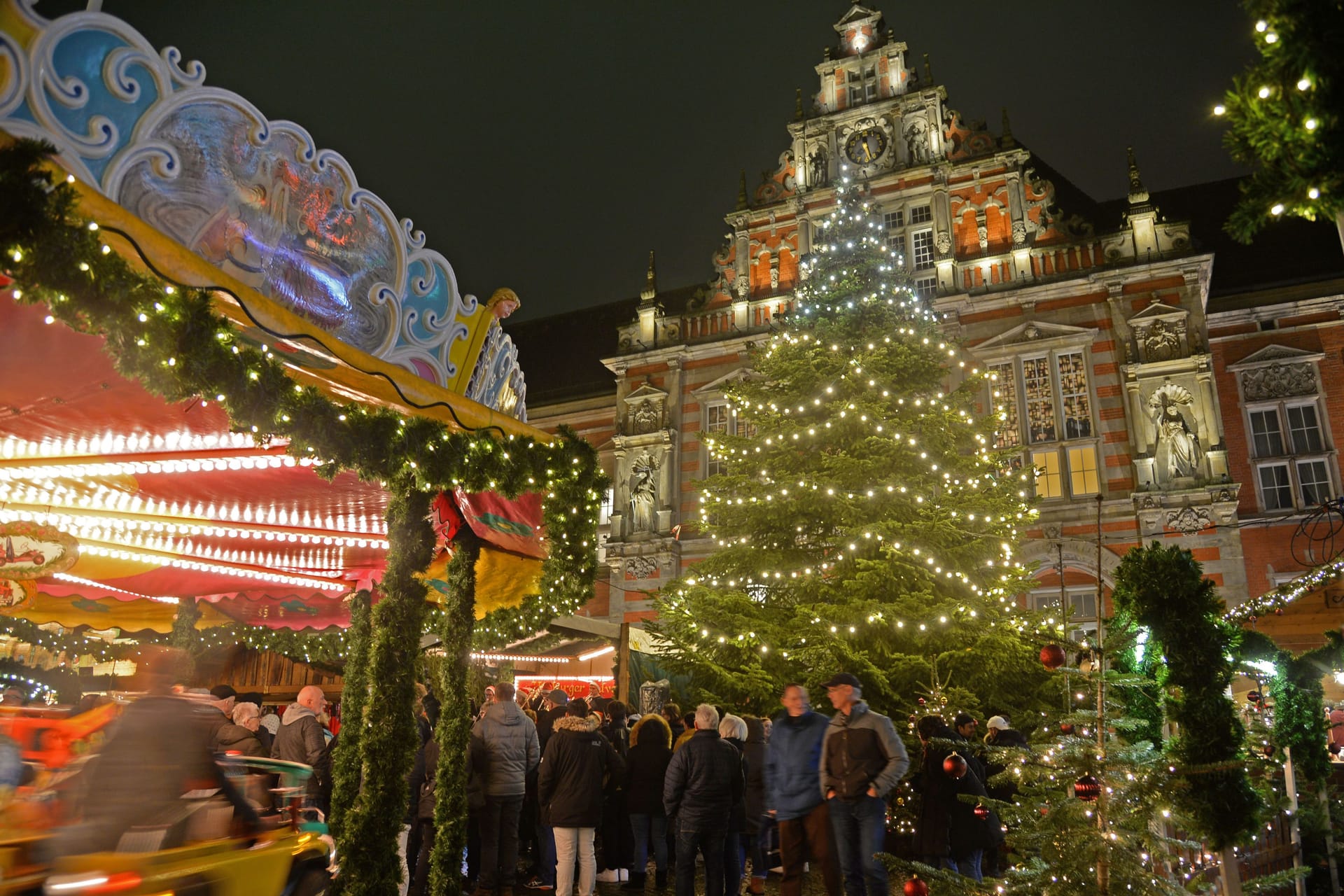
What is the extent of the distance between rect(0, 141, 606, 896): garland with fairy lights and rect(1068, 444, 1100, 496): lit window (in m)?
13.7

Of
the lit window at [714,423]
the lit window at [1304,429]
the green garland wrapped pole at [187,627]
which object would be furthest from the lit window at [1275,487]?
the green garland wrapped pole at [187,627]

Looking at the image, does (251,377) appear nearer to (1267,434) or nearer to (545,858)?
(545,858)

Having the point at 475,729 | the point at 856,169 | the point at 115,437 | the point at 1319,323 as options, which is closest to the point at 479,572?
the point at 475,729

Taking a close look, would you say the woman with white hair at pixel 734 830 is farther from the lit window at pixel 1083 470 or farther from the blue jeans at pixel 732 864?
the lit window at pixel 1083 470

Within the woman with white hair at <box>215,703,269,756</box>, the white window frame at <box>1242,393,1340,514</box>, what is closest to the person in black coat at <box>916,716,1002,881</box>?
the woman with white hair at <box>215,703,269,756</box>

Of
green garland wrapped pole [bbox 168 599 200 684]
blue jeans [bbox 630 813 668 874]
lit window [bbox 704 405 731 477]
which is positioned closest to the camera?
blue jeans [bbox 630 813 668 874]

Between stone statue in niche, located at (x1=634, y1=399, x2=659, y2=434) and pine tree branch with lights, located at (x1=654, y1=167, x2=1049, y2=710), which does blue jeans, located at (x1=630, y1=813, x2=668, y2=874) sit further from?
stone statue in niche, located at (x1=634, y1=399, x2=659, y2=434)

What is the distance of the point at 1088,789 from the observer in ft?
16.3

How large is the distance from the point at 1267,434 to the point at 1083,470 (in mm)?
4421

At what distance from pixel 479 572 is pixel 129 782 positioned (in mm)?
4955

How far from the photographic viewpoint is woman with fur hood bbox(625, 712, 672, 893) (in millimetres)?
8031

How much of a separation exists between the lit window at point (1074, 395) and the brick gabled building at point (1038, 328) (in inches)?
2.0

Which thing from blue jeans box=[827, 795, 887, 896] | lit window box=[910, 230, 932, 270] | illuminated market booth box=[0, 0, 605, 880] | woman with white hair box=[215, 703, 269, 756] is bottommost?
blue jeans box=[827, 795, 887, 896]

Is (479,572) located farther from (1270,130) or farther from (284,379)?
(1270,130)
